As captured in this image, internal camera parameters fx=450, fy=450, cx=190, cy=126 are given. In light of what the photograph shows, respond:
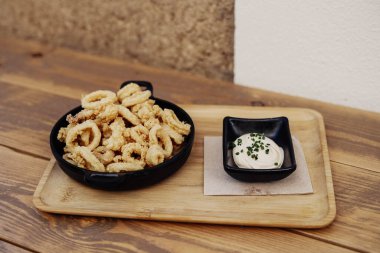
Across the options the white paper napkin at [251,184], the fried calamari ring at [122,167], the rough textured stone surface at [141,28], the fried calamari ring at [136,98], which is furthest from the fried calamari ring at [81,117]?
the rough textured stone surface at [141,28]

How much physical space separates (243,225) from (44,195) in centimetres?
57

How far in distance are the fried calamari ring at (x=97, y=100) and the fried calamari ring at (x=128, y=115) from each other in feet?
0.15

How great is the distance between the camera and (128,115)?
1358 millimetres

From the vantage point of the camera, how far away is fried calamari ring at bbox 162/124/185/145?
4.36 ft

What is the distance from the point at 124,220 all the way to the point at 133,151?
19 centimetres

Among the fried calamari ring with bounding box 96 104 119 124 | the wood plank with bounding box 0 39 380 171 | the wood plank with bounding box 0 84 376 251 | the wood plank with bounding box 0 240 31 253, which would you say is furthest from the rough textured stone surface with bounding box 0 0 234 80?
the wood plank with bounding box 0 240 31 253

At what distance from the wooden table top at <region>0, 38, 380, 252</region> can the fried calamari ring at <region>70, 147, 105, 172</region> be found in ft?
0.46

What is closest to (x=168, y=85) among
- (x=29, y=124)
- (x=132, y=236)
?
(x=29, y=124)

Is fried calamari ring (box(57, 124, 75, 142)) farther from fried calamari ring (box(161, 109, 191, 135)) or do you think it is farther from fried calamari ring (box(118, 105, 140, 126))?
fried calamari ring (box(161, 109, 191, 135))

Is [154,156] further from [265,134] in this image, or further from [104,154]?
[265,134]

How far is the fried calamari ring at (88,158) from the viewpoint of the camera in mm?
Result: 1225

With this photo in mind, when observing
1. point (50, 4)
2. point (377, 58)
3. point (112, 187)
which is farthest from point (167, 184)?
point (50, 4)

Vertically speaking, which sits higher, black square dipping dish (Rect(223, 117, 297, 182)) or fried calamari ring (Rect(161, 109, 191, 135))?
fried calamari ring (Rect(161, 109, 191, 135))

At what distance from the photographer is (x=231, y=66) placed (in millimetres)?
1838
